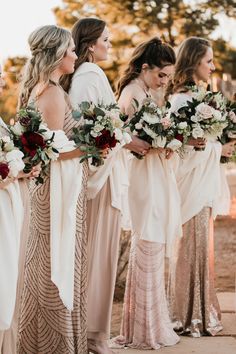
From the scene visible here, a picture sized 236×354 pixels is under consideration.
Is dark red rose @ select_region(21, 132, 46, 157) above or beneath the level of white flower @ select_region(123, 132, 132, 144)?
above

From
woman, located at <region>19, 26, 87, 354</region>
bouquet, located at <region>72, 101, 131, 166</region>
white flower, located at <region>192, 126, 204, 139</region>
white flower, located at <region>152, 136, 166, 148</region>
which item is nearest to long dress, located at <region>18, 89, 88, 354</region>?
woman, located at <region>19, 26, 87, 354</region>

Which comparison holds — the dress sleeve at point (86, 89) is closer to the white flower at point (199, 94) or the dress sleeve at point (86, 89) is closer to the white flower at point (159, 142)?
the white flower at point (159, 142)

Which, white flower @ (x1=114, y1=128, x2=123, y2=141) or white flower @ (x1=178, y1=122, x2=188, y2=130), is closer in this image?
white flower @ (x1=114, y1=128, x2=123, y2=141)

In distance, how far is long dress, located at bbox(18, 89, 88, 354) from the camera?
6398 mm

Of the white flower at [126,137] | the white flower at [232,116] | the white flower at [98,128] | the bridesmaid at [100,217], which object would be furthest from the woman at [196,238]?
the white flower at [98,128]

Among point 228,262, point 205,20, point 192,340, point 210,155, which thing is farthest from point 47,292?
point 205,20

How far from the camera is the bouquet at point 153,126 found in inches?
283

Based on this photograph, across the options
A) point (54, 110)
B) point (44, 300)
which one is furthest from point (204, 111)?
point (44, 300)

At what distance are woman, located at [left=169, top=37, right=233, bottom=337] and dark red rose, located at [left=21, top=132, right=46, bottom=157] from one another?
2540 mm

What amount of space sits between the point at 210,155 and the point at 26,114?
2.72 meters

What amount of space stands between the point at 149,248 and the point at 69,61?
1.84 metres

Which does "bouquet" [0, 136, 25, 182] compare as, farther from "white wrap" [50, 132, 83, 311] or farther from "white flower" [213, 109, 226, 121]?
"white flower" [213, 109, 226, 121]

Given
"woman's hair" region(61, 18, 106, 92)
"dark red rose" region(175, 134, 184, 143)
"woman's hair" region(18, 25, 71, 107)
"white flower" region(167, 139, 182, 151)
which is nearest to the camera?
"woman's hair" region(18, 25, 71, 107)

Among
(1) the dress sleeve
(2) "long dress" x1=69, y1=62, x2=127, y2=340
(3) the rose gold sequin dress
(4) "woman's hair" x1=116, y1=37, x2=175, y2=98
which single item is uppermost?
(4) "woman's hair" x1=116, y1=37, x2=175, y2=98
